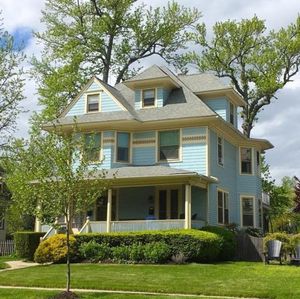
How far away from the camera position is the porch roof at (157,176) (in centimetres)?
2195

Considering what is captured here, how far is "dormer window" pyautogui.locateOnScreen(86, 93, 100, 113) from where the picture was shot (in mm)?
27281

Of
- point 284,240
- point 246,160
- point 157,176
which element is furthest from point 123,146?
point 284,240

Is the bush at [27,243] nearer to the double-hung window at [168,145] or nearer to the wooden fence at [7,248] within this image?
the wooden fence at [7,248]

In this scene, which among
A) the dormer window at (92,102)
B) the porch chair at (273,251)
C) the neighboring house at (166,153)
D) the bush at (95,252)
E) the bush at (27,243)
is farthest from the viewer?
the dormer window at (92,102)

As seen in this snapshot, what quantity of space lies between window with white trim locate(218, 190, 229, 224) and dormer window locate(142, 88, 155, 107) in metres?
5.98

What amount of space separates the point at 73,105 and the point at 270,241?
1335 cm

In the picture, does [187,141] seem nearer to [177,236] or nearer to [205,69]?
[177,236]

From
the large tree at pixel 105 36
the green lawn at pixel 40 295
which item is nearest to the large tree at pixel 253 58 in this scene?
the large tree at pixel 105 36

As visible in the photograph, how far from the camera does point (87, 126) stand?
26000mm

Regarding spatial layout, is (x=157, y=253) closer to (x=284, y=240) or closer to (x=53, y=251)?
(x=53, y=251)

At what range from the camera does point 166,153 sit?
83.1 ft

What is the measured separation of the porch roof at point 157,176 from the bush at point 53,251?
3.49m

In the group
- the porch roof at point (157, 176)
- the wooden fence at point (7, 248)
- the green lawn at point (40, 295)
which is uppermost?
the porch roof at point (157, 176)

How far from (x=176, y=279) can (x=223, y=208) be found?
1187cm
